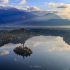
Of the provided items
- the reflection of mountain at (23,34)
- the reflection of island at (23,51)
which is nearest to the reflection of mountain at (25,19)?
the reflection of mountain at (23,34)

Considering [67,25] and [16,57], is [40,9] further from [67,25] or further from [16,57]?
[16,57]

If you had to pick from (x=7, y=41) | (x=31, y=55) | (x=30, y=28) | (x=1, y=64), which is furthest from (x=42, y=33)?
(x=1, y=64)

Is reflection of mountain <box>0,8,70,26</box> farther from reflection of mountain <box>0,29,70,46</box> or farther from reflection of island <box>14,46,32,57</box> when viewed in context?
reflection of island <box>14,46,32,57</box>

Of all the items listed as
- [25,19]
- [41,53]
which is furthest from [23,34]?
[41,53]

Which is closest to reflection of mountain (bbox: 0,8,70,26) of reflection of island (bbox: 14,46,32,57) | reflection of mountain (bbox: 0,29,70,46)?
reflection of mountain (bbox: 0,29,70,46)

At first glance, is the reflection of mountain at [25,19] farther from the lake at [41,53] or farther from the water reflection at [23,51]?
the water reflection at [23,51]

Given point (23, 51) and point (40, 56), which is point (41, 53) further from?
point (23, 51)
